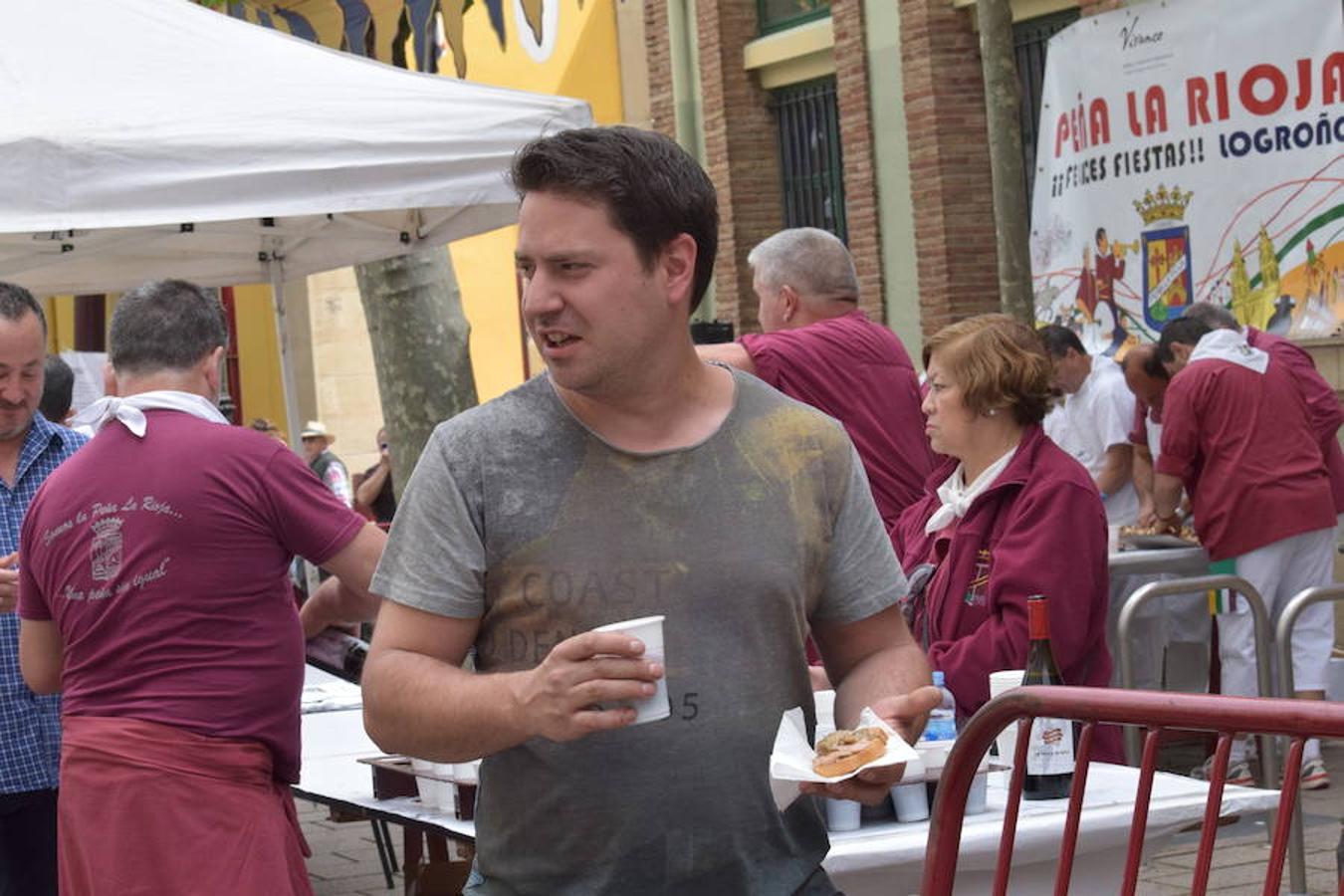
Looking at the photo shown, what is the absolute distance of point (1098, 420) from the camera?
11203 millimetres

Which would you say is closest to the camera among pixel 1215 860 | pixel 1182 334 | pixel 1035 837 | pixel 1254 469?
pixel 1035 837

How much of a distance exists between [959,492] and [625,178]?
8.34 feet

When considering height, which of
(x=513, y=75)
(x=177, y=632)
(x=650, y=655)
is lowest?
(x=177, y=632)

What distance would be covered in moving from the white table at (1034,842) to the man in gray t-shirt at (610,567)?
1.13m

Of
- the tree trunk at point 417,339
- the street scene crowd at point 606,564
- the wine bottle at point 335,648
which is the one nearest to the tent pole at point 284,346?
the street scene crowd at point 606,564

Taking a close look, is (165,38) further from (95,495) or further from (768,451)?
(768,451)

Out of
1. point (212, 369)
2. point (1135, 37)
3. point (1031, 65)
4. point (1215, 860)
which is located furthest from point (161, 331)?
point (1031, 65)

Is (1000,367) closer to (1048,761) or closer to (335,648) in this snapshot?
(1048,761)

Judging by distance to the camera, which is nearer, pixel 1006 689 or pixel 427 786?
pixel 1006 689

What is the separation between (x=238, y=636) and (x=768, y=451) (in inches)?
79.9

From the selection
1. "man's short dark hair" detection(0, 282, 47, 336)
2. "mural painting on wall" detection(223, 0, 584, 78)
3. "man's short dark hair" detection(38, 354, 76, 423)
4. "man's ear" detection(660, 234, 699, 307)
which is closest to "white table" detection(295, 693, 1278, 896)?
"man's ear" detection(660, 234, 699, 307)

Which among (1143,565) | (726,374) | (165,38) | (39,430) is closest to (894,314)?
(1143,565)

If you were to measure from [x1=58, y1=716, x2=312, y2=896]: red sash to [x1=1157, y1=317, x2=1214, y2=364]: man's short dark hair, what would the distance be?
6.14m

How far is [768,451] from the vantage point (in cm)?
289
